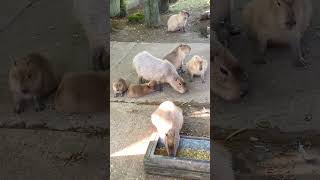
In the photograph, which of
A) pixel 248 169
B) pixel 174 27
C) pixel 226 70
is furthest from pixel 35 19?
pixel 174 27

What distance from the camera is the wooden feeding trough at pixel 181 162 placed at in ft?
6.86

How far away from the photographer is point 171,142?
88.5 inches

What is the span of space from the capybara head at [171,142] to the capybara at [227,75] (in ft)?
5.08

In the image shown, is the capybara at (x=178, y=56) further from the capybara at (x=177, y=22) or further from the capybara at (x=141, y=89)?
the capybara at (x=177, y=22)

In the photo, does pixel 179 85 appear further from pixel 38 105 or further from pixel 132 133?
pixel 38 105

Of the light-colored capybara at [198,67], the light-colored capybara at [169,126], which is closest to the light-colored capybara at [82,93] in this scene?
the light-colored capybara at [169,126]

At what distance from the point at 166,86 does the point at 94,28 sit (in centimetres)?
282

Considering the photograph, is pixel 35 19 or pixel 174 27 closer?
pixel 35 19

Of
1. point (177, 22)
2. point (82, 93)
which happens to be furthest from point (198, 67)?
point (82, 93)

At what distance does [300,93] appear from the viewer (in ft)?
2.31

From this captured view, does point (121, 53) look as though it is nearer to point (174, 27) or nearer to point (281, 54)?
A: point (174, 27)

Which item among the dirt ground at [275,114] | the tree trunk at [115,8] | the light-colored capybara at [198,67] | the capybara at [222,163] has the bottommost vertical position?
the capybara at [222,163]

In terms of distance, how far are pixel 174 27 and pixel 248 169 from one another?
452 cm

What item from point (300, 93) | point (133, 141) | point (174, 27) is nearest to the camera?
point (300, 93)
